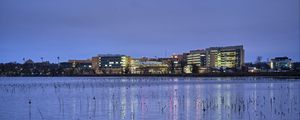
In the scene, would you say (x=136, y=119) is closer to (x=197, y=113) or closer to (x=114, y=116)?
(x=114, y=116)

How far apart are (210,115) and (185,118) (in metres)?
2.54

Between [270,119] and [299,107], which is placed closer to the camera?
[270,119]

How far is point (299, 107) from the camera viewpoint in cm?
4166

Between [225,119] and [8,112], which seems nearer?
[225,119]

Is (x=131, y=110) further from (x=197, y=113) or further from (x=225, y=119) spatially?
(x=225, y=119)

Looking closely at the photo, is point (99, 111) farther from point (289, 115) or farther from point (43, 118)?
point (289, 115)

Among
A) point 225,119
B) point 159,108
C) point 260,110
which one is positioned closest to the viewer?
point 225,119

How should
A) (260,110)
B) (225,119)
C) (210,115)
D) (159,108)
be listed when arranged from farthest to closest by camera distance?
(159,108), (260,110), (210,115), (225,119)

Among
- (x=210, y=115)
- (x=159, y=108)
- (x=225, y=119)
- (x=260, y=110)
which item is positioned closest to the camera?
(x=225, y=119)

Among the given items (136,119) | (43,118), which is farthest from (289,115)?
(43,118)

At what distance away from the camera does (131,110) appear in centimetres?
4131

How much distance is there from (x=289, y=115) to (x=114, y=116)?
14.1 m

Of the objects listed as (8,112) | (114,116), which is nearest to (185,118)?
(114,116)

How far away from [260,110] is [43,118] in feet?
62.1
